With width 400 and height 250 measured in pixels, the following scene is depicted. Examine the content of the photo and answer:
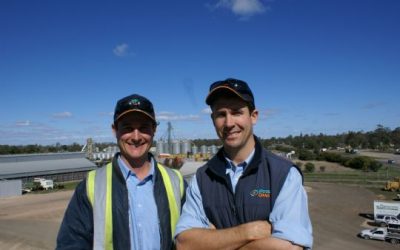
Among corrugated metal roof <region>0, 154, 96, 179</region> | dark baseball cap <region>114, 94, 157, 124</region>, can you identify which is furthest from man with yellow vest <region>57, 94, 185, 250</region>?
corrugated metal roof <region>0, 154, 96, 179</region>

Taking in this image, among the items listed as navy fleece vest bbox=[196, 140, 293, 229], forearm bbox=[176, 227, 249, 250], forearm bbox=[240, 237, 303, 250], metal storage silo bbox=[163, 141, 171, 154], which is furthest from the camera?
metal storage silo bbox=[163, 141, 171, 154]

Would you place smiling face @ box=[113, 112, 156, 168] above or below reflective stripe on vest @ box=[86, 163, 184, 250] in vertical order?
above

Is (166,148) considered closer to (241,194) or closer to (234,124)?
(234,124)

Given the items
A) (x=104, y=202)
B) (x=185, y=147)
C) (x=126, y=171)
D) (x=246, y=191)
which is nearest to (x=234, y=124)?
(x=246, y=191)

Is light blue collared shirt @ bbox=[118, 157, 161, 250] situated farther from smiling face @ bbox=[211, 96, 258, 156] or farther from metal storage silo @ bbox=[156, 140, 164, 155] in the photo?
metal storage silo @ bbox=[156, 140, 164, 155]

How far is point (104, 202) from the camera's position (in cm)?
334

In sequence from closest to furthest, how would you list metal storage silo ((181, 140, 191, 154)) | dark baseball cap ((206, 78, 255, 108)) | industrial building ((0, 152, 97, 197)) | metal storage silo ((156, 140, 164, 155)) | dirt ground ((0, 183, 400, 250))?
1. dark baseball cap ((206, 78, 255, 108))
2. dirt ground ((0, 183, 400, 250))
3. industrial building ((0, 152, 97, 197))
4. metal storage silo ((156, 140, 164, 155))
5. metal storage silo ((181, 140, 191, 154))

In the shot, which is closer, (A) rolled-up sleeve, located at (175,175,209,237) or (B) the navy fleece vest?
(B) the navy fleece vest

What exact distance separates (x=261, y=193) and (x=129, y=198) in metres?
1.27

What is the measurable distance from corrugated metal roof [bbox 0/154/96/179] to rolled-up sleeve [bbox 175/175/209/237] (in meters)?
54.9

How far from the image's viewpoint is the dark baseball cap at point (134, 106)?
3.54 m

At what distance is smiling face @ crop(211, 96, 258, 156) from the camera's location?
310 cm

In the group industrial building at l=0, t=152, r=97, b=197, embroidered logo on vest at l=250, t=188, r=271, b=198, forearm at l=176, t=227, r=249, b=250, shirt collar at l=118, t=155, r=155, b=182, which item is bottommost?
industrial building at l=0, t=152, r=97, b=197

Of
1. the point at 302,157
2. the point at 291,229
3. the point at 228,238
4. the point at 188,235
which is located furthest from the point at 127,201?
the point at 302,157
